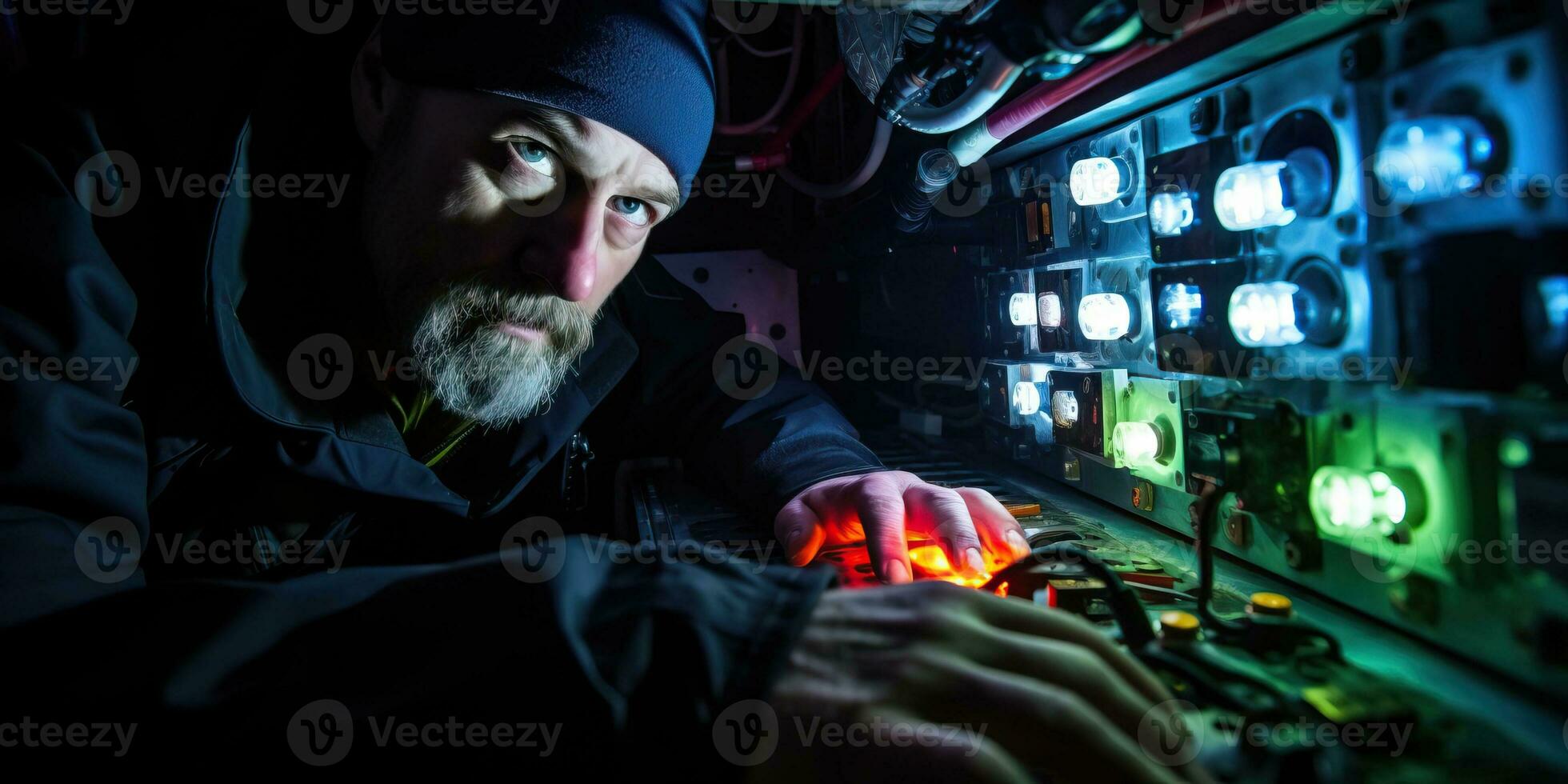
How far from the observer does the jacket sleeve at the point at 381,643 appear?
1.62 feet

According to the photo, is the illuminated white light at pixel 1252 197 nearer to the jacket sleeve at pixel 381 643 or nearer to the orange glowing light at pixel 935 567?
the orange glowing light at pixel 935 567

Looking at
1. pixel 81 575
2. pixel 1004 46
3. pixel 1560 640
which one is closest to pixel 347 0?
pixel 81 575

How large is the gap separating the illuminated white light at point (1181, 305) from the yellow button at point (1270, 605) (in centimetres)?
33

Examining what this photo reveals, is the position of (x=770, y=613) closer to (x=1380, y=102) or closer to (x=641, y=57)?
(x=1380, y=102)

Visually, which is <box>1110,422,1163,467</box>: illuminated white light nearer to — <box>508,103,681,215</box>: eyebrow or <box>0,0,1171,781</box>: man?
<box>0,0,1171,781</box>: man

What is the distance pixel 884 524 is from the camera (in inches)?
36.8

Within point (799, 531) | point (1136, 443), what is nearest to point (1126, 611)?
point (1136, 443)

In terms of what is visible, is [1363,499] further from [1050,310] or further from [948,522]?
[1050,310]

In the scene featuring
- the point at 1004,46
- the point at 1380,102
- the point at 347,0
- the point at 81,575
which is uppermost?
the point at 347,0

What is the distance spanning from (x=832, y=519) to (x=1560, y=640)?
740 millimetres

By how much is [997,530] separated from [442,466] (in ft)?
3.50

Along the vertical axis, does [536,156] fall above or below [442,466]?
above

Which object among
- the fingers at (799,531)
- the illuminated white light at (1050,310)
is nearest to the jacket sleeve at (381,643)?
the fingers at (799,531)

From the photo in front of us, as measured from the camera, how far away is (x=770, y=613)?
54cm
